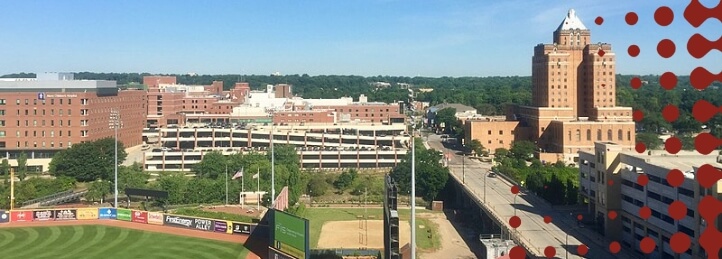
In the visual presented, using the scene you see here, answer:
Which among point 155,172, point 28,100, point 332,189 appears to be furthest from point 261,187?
point 28,100

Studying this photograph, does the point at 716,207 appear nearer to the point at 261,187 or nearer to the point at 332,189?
the point at 261,187

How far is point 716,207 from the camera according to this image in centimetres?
322

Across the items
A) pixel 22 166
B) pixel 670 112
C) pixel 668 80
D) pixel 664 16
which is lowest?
pixel 22 166

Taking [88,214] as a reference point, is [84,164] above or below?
above

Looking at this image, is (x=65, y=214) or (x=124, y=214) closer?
(x=124, y=214)

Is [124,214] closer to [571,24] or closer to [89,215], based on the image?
[89,215]

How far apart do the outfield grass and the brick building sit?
841 inches

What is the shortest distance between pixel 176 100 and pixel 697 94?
49.0 m

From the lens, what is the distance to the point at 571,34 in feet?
166

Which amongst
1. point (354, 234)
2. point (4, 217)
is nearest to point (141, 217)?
point (4, 217)

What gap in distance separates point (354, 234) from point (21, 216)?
13551 mm

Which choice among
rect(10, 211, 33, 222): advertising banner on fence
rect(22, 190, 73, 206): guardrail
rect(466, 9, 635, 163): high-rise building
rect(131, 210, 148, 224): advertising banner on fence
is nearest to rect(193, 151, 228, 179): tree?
rect(22, 190, 73, 206): guardrail

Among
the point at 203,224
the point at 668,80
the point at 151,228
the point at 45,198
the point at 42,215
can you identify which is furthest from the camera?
the point at 45,198
